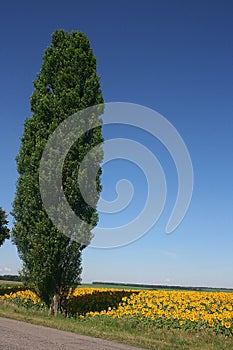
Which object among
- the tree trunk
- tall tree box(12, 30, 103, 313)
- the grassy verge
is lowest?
the grassy verge

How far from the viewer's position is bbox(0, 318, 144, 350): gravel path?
8625mm

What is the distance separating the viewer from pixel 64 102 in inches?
755

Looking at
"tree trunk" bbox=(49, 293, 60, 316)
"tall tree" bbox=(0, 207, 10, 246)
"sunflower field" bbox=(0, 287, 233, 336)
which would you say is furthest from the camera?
"tall tree" bbox=(0, 207, 10, 246)

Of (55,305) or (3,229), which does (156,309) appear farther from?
(3,229)

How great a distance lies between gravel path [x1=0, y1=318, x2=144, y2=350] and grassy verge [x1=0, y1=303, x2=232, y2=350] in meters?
1.04

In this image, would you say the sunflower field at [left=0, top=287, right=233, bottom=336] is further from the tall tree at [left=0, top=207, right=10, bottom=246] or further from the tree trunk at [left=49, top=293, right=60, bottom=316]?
the tall tree at [left=0, top=207, right=10, bottom=246]

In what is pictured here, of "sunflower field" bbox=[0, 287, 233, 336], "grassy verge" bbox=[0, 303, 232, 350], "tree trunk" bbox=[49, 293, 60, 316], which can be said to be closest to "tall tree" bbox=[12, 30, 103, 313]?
"tree trunk" bbox=[49, 293, 60, 316]

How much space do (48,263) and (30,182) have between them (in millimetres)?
3780

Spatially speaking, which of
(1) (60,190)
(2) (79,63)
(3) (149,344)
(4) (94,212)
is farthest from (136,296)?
(2) (79,63)

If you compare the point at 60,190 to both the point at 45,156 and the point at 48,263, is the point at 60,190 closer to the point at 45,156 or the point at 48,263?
the point at 45,156

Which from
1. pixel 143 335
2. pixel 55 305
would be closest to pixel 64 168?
pixel 55 305

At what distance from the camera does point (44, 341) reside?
9.48 meters

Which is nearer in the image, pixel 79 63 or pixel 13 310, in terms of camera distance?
pixel 13 310

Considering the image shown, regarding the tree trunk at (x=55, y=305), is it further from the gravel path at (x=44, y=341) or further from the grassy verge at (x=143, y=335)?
the gravel path at (x=44, y=341)
